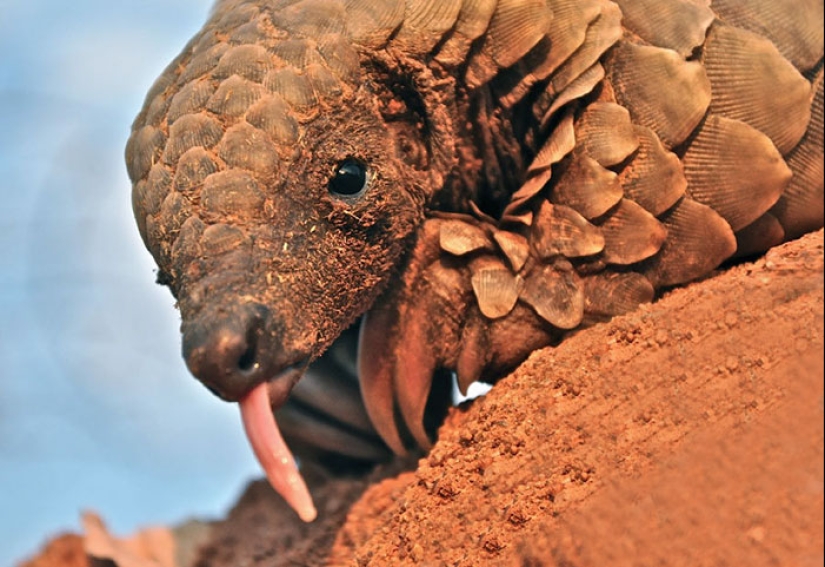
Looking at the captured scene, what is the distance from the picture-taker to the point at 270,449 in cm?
125

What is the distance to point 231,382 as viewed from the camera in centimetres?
122

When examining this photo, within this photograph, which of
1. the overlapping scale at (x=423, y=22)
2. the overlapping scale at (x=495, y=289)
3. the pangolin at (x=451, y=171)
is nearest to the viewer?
the pangolin at (x=451, y=171)

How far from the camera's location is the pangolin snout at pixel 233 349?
3.91ft

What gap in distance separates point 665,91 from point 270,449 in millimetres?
787

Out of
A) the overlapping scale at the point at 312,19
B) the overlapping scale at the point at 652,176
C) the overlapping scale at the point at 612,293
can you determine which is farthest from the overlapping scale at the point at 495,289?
the overlapping scale at the point at 312,19

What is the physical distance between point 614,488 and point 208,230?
614 mm

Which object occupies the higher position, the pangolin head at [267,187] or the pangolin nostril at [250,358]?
the pangolin head at [267,187]

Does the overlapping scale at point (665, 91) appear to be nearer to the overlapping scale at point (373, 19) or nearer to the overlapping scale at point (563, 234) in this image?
the overlapping scale at point (563, 234)

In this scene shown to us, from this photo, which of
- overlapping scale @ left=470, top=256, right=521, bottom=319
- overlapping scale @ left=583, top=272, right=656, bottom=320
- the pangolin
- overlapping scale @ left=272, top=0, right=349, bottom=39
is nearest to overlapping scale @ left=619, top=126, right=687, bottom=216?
the pangolin

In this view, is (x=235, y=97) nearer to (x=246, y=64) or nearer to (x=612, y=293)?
(x=246, y=64)

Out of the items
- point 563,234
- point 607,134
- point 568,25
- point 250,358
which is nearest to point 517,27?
point 568,25

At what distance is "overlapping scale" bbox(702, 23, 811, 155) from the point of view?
1480 millimetres

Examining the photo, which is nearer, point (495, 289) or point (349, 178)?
point (349, 178)

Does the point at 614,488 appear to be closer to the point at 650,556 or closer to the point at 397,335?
the point at 650,556
